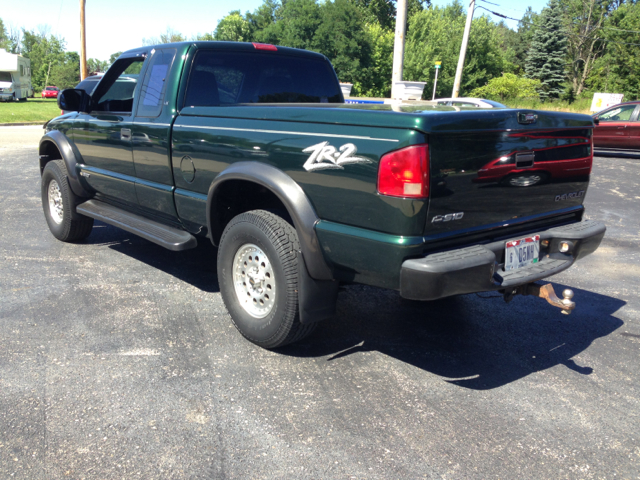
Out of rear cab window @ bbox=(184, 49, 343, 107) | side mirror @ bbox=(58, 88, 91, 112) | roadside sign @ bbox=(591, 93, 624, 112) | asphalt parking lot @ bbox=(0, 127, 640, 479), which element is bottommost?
asphalt parking lot @ bbox=(0, 127, 640, 479)

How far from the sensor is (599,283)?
5258 mm

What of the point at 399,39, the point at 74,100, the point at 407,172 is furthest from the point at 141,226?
the point at 399,39

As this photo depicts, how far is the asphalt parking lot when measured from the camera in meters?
2.56

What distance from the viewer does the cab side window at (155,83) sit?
4340 mm

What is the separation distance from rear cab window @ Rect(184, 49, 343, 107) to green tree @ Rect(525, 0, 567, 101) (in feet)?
173

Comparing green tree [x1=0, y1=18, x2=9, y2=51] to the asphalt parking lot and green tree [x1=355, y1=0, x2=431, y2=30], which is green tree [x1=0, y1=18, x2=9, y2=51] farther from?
the asphalt parking lot

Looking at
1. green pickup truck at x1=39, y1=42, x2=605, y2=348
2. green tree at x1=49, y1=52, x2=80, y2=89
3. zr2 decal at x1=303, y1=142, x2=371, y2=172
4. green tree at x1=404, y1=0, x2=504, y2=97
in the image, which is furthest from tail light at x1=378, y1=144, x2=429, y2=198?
green tree at x1=49, y1=52, x2=80, y2=89

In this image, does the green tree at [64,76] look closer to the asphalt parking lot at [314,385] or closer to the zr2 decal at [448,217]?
the asphalt parking lot at [314,385]

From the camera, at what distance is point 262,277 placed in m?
3.62

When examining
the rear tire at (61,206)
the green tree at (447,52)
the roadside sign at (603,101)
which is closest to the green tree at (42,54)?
the green tree at (447,52)

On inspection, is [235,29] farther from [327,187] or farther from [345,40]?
[327,187]

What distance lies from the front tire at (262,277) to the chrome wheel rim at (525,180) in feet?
4.29

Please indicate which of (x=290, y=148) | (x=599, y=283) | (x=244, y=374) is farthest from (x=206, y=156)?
(x=599, y=283)

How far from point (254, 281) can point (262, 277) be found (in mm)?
90
